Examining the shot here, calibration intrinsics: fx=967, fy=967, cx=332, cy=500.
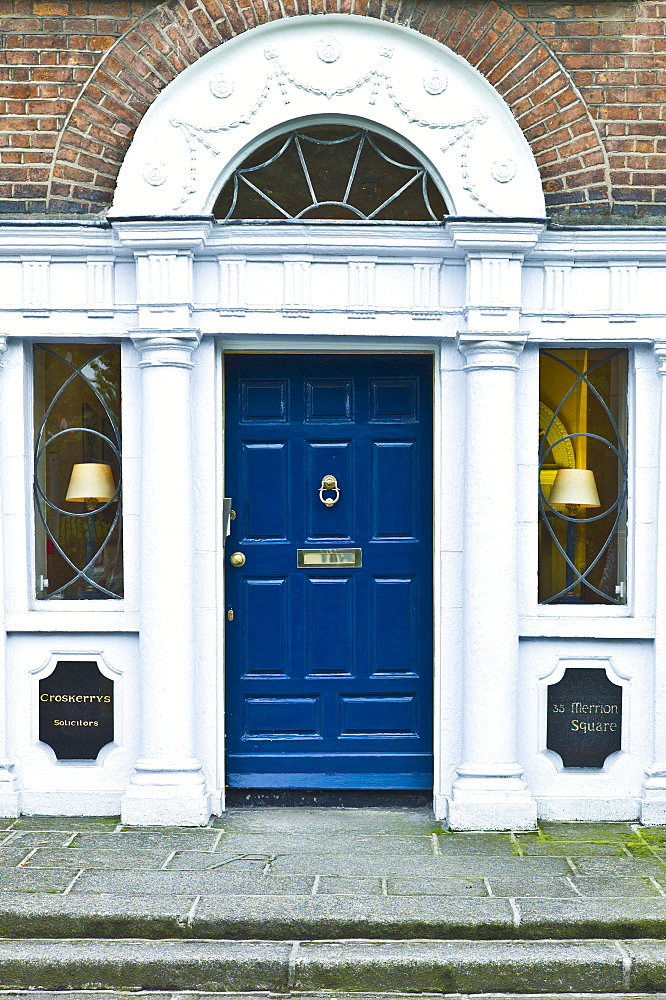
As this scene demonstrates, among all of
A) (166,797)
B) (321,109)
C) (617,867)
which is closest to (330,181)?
(321,109)

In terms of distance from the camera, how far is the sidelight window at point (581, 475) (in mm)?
5480

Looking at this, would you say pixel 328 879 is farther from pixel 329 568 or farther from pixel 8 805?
pixel 8 805

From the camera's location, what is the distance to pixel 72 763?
5.45 meters

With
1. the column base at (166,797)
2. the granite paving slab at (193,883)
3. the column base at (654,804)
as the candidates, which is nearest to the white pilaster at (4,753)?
the column base at (166,797)

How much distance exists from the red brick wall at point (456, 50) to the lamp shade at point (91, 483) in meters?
1.41

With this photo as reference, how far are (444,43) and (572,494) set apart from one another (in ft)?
8.39

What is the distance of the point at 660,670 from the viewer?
17.5 feet

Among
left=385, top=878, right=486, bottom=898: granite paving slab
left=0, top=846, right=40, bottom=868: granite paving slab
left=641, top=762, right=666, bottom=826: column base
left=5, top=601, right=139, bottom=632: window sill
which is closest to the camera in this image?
left=385, top=878, right=486, bottom=898: granite paving slab

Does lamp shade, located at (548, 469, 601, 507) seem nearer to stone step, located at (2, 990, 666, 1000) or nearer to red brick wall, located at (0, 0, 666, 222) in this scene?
red brick wall, located at (0, 0, 666, 222)

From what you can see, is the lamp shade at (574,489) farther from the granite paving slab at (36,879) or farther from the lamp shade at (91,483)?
the granite paving slab at (36,879)

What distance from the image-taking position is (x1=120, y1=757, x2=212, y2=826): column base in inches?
203

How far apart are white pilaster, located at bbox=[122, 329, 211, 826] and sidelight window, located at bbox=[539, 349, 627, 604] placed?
79.2 inches

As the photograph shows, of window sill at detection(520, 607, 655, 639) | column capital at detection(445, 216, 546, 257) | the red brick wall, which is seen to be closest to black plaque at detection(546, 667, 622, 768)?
window sill at detection(520, 607, 655, 639)

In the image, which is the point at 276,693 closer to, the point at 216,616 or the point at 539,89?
the point at 216,616
